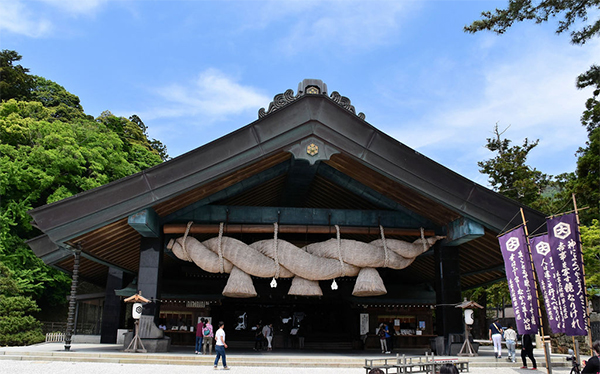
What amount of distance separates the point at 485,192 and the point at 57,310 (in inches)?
1173

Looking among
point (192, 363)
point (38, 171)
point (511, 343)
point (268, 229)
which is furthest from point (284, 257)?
point (38, 171)

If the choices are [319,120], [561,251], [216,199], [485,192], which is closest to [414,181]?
[485,192]

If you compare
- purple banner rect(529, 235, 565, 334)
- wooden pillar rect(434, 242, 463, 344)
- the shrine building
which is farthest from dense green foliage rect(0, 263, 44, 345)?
purple banner rect(529, 235, 565, 334)

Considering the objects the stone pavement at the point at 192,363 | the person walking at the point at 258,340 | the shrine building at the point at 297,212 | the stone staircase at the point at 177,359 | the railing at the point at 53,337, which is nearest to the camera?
the stone pavement at the point at 192,363

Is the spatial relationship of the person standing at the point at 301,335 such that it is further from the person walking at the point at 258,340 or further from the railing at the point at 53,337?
the railing at the point at 53,337

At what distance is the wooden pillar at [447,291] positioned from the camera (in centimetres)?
1264

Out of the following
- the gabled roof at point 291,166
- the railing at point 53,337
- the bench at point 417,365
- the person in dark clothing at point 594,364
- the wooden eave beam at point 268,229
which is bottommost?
the railing at point 53,337

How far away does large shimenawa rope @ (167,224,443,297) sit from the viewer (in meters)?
12.6

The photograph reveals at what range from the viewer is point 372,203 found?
561 inches

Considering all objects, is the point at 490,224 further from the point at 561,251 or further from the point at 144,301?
the point at 144,301

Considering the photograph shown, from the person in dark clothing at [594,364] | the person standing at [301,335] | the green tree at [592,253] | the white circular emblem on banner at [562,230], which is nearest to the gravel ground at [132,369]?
the white circular emblem on banner at [562,230]

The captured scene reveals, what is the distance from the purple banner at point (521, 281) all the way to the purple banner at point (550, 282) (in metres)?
0.58

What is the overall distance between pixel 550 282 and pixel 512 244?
128cm

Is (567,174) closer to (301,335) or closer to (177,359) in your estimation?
(301,335)
